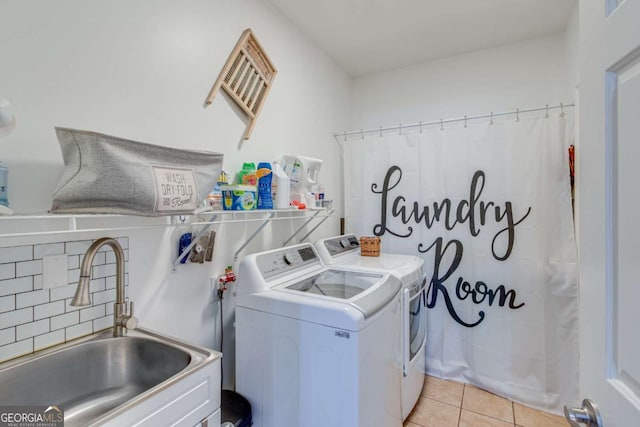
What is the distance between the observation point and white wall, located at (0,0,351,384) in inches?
37.9

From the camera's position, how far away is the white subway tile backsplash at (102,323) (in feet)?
3.72

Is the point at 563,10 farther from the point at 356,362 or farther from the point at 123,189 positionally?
the point at 123,189

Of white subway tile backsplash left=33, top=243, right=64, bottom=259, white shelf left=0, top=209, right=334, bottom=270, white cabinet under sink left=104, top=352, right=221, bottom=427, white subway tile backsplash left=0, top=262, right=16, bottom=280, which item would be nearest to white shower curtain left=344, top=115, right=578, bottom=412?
white shelf left=0, top=209, right=334, bottom=270

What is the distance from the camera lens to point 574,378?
6.45 ft

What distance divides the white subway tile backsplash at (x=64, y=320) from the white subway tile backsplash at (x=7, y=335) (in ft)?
0.32

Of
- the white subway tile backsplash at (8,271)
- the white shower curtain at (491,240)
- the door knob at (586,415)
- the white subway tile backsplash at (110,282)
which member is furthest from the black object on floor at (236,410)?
the white shower curtain at (491,240)

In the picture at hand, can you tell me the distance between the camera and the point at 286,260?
5.66ft

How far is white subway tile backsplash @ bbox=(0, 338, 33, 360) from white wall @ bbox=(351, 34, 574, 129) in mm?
2764

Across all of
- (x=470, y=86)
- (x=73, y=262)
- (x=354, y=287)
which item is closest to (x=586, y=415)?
(x=354, y=287)

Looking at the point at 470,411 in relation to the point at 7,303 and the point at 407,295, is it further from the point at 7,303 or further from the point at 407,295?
the point at 7,303

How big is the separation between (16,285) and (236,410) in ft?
3.26

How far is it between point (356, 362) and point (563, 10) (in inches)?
100

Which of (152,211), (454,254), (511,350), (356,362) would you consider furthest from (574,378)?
(152,211)

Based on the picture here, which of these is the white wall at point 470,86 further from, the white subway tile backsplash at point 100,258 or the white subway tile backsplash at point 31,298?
the white subway tile backsplash at point 31,298
